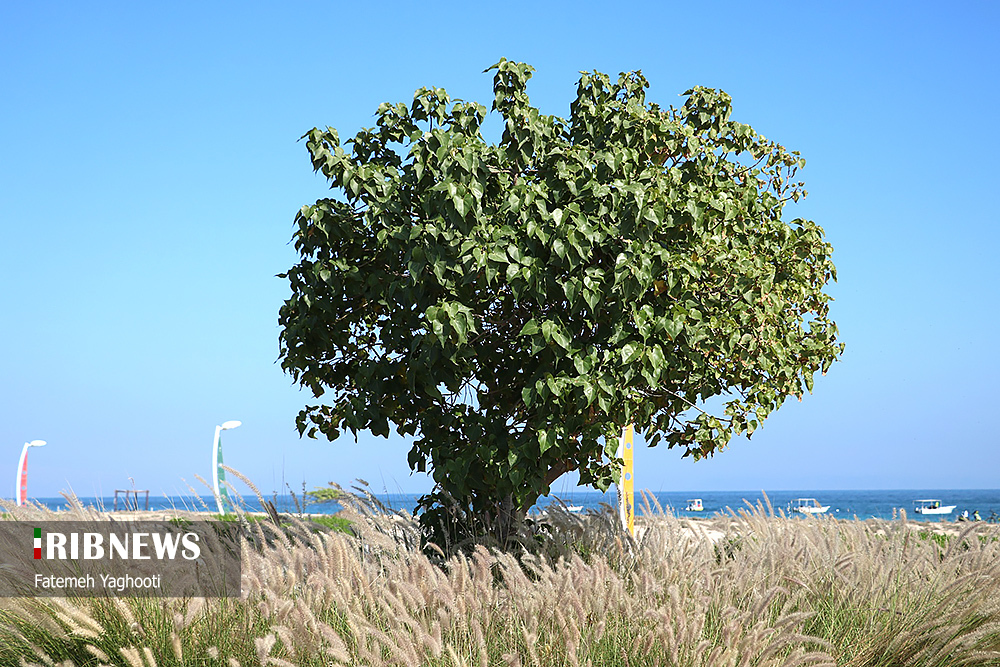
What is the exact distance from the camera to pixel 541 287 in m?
5.32

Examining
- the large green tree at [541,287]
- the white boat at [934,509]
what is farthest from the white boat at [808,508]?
the white boat at [934,509]

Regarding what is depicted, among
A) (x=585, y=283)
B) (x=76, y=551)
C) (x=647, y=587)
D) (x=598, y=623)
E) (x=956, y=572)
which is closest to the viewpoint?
(x=598, y=623)

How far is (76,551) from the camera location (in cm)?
483

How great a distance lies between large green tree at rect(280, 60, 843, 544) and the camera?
5297 millimetres

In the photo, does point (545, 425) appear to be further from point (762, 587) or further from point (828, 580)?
point (828, 580)

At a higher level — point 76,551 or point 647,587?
point 76,551

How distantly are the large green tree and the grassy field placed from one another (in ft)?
3.40

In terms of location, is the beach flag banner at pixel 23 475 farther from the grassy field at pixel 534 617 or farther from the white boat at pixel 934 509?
the white boat at pixel 934 509

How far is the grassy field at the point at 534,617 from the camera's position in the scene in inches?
141

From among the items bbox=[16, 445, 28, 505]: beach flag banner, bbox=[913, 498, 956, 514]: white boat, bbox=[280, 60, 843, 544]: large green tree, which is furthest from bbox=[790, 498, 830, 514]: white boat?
bbox=[913, 498, 956, 514]: white boat

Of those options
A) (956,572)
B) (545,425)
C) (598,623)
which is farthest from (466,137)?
(956,572)

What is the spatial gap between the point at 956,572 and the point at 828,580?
114 cm

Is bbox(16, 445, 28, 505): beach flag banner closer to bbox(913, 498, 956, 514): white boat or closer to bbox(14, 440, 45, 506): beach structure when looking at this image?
bbox(14, 440, 45, 506): beach structure

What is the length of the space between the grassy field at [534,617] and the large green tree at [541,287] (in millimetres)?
1035
